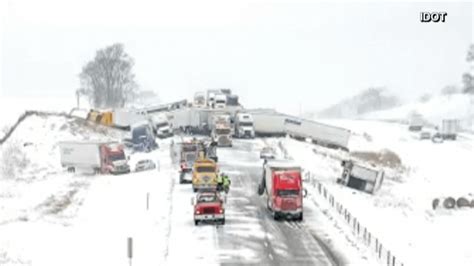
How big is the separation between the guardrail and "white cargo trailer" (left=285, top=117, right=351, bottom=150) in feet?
108

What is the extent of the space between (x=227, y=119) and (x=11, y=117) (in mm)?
50403

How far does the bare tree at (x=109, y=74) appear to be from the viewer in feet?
529

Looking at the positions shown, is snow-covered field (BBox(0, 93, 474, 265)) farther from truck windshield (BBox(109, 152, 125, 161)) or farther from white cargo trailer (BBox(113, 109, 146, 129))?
white cargo trailer (BBox(113, 109, 146, 129))

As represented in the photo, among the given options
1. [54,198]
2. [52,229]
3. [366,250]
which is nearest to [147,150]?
[54,198]

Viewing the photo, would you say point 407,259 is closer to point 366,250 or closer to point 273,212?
point 366,250

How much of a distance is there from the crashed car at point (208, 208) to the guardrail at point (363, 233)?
8.34m

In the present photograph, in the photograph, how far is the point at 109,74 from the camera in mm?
162250

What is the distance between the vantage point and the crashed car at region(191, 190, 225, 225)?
45094mm

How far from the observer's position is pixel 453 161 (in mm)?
101000

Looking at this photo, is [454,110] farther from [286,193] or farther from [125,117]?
[286,193]

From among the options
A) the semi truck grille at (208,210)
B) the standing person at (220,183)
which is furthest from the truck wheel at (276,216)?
the standing person at (220,183)

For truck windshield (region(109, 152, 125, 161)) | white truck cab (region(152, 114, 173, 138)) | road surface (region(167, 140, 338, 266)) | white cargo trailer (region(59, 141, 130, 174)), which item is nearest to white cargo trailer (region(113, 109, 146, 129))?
white truck cab (region(152, 114, 173, 138))

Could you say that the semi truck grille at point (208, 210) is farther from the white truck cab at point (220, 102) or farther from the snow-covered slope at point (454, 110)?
the snow-covered slope at point (454, 110)

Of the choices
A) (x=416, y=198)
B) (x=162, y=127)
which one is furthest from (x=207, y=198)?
(x=162, y=127)
